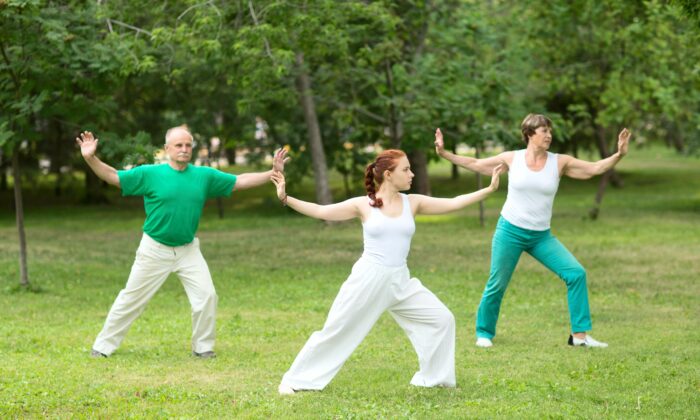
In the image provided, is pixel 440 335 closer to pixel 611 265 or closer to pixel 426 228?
pixel 611 265

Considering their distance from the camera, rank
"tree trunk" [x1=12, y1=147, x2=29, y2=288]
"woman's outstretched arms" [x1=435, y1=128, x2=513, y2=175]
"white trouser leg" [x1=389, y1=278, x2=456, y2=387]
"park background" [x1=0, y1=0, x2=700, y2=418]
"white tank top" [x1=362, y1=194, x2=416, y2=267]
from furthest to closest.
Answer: "tree trunk" [x1=12, y1=147, x2=29, y2=288] → "woman's outstretched arms" [x1=435, y1=128, x2=513, y2=175] → "park background" [x1=0, y1=0, x2=700, y2=418] → "white trouser leg" [x1=389, y1=278, x2=456, y2=387] → "white tank top" [x1=362, y1=194, x2=416, y2=267]

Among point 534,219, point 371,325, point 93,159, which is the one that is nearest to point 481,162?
point 534,219

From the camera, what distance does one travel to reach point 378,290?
26.2 ft

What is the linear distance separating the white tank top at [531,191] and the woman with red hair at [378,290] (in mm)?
2045

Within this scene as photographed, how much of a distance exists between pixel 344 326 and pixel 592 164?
11.2 ft

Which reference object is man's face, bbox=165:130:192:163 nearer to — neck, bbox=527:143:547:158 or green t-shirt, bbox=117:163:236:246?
green t-shirt, bbox=117:163:236:246

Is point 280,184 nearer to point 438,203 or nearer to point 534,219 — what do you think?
point 438,203

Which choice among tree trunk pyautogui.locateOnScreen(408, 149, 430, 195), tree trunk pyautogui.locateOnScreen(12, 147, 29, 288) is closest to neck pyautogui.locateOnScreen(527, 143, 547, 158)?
tree trunk pyautogui.locateOnScreen(12, 147, 29, 288)

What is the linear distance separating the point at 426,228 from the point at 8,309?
550 inches

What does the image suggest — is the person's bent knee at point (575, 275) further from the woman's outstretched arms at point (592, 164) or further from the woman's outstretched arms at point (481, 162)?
the woman's outstretched arms at point (481, 162)

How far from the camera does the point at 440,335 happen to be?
8.18 metres

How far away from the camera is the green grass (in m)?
7.81

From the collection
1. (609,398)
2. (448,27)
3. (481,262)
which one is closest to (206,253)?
(481,262)

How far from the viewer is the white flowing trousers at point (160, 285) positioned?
966 centimetres
